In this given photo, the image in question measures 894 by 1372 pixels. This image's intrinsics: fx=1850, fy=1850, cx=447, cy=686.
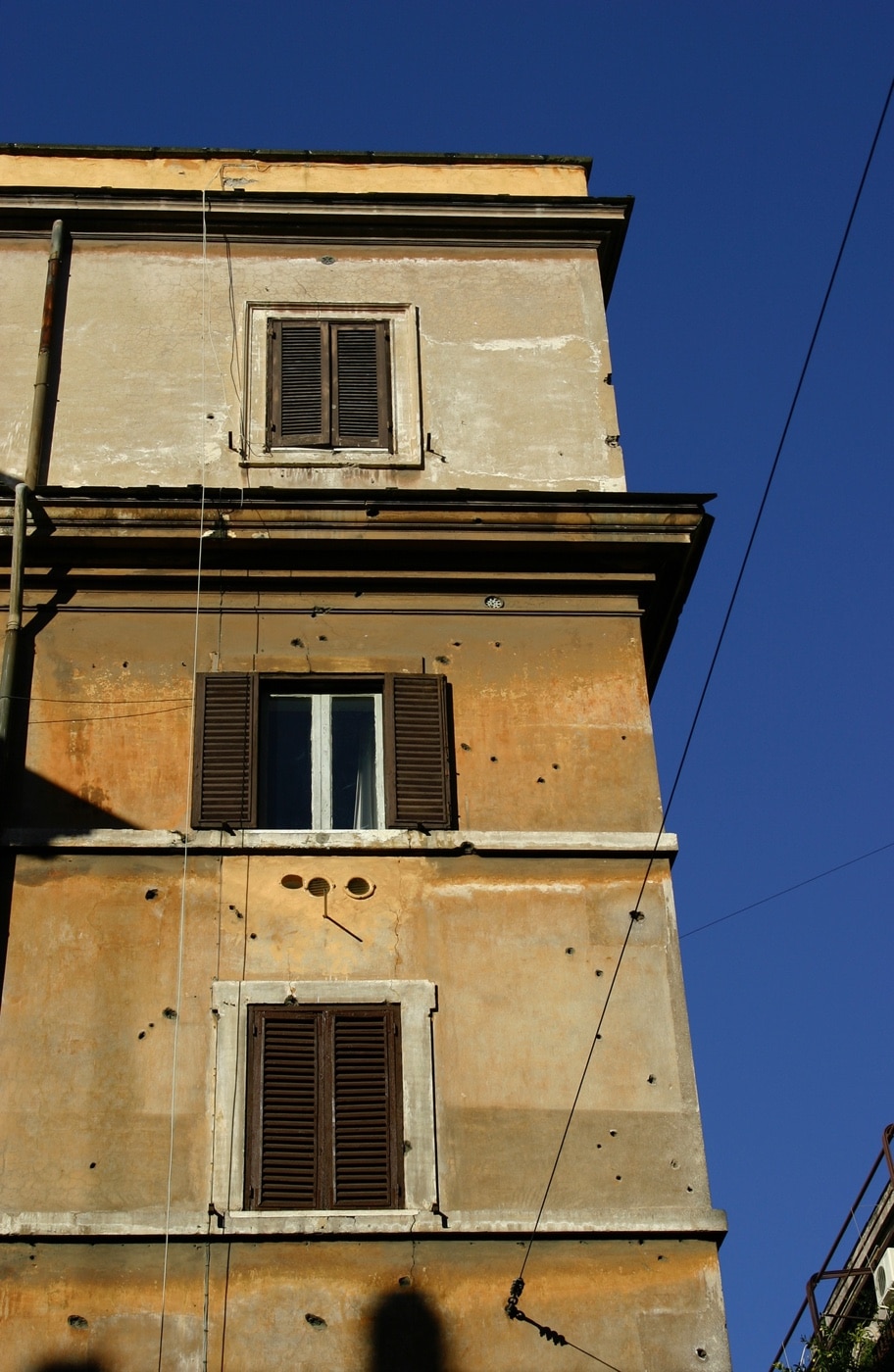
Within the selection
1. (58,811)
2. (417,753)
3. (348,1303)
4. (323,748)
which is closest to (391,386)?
(323,748)

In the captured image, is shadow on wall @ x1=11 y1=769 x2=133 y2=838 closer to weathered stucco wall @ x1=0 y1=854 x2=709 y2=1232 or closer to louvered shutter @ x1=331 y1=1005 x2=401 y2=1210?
weathered stucco wall @ x1=0 y1=854 x2=709 y2=1232

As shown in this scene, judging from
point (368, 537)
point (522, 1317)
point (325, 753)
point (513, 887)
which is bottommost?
point (522, 1317)

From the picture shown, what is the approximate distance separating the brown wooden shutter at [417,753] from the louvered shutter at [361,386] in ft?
8.67

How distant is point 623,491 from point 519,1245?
6104 mm

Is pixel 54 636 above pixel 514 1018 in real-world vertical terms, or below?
above

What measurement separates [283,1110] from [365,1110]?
524 millimetres

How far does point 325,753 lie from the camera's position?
13688 mm

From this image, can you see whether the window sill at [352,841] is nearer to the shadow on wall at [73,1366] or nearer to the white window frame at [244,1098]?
the white window frame at [244,1098]

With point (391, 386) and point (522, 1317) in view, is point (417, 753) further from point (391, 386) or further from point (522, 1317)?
point (522, 1317)

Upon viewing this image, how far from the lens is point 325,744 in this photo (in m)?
13.7

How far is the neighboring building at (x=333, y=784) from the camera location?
11.3 meters

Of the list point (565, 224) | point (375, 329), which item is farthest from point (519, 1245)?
point (565, 224)

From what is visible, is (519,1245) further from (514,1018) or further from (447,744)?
(447,744)

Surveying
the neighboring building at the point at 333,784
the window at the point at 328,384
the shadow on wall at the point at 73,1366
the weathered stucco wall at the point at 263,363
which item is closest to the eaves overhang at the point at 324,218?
the neighboring building at the point at 333,784
